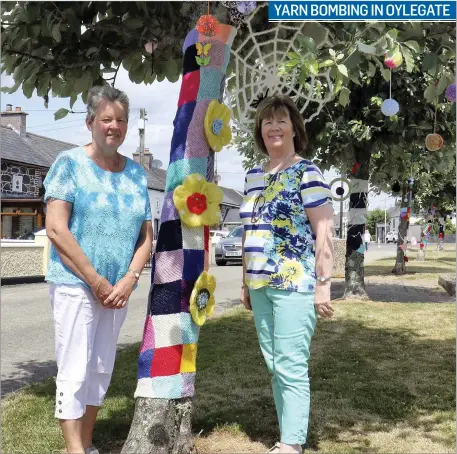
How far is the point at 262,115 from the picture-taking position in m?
3.23

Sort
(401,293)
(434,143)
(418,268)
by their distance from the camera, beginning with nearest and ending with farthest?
(434,143)
(401,293)
(418,268)

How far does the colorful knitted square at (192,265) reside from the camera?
3.33 metres

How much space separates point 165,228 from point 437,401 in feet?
9.54

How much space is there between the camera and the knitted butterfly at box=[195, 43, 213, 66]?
338 cm

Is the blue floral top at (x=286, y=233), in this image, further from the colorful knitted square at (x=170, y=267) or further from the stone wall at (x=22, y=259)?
the stone wall at (x=22, y=259)

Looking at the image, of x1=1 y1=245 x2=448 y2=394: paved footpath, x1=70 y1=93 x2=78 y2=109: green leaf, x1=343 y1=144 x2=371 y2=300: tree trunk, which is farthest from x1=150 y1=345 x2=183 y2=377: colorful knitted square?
x1=343 y1=144 x2=371 y2=300: tree trunk

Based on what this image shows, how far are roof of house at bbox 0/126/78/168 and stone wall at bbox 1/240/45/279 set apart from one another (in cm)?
1369

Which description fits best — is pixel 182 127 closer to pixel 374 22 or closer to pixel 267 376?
pixel 374 22

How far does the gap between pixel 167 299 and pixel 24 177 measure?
3080 centimetres

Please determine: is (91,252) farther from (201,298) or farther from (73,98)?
(73,98)

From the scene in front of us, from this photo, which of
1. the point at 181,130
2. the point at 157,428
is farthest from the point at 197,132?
the point at 157,428

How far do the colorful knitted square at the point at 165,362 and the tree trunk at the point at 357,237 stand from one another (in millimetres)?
8757

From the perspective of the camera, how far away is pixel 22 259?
55.0 ft

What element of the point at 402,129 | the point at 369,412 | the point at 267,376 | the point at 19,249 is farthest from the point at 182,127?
the point at 19,249
